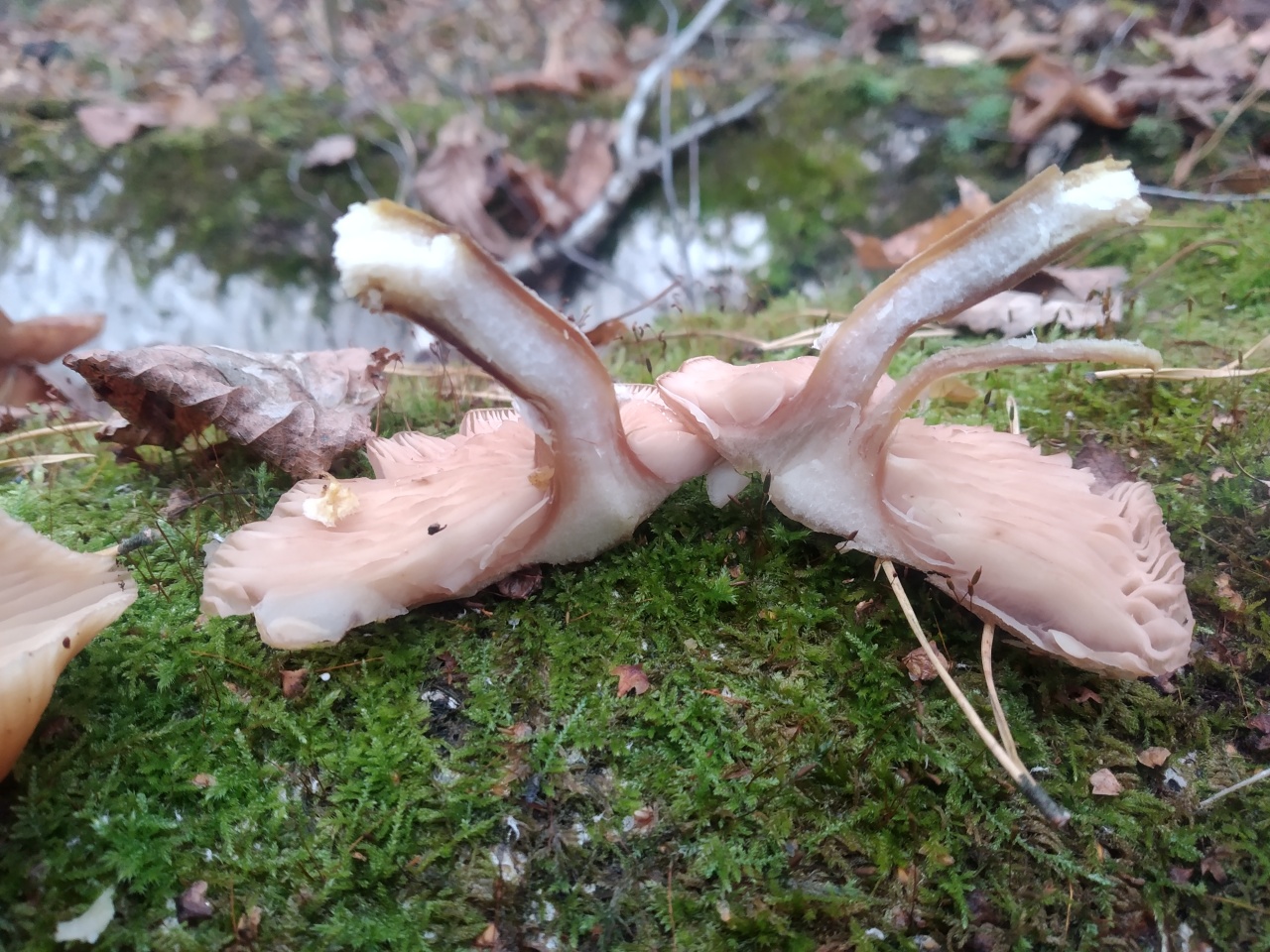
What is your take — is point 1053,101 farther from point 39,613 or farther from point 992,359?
point 39,613

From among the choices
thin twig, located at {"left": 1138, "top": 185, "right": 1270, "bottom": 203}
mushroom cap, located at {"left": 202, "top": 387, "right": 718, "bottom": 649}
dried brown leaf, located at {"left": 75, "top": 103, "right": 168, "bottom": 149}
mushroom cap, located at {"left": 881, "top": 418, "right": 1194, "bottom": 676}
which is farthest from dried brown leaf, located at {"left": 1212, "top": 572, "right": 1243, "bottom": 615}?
dried brown leaf, located at {"left": 75, "top": 103, "right": 168, "bottom": 149}

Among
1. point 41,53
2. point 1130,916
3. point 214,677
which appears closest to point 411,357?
point 214,677

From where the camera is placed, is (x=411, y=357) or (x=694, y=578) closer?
(x=694, y=578)

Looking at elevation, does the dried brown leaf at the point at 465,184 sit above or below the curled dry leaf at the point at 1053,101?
below

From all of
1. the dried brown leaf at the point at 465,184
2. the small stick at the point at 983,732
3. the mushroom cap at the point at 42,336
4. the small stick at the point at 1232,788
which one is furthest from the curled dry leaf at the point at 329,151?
the small stick at the point at 1232,788

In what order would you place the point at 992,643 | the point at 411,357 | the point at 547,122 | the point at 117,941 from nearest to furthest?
the point at 117,941 → the point at 992,643 → the point at 411,357 → the point at 547,122

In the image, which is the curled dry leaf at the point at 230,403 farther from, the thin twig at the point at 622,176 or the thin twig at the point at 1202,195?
the thin twig at the point at 1202,195

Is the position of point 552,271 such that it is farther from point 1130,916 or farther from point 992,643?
point 1130,916

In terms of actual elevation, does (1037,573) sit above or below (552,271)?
above
